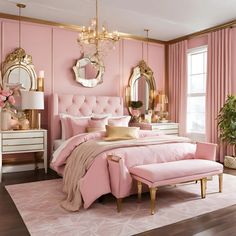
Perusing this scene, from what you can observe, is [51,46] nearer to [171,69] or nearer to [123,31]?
[123,31]

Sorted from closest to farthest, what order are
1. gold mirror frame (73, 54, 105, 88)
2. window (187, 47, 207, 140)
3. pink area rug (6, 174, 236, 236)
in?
pink area rug (6, 174, 236, 236), gold mirror frame (73, 54, 105, 88), window (187, 47, 207, 140)

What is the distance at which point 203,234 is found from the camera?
7.84 feet

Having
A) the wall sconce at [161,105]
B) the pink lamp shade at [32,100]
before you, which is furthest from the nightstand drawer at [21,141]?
the wall sconce at [161,105]

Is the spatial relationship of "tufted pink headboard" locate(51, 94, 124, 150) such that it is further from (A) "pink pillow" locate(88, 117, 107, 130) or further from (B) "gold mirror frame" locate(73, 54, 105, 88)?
(A) "pink pillow" locate(88, 117, 107, 130)

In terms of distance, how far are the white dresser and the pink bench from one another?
2.54 metres

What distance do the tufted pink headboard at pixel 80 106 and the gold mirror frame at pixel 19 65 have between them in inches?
22.2

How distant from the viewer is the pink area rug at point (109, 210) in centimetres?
252

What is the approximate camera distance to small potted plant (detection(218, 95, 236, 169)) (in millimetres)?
5000

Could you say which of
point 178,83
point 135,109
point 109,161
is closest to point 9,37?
point 135,109

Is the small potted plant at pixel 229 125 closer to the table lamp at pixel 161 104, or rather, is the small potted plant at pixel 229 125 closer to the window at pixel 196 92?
the window at pixel 196 92

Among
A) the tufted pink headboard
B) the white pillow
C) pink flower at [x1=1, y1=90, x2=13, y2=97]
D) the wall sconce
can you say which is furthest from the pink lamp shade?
→ the wall sconce

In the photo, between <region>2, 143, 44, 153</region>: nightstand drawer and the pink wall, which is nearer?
<region>2, 143, 44, 153</region>: nightstand drawer

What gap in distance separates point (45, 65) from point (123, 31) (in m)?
1.99

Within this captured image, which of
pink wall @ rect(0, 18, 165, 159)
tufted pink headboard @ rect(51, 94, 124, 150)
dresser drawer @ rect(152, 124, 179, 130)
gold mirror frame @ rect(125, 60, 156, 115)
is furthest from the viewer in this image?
gold mirror frame @ rect(125, 60, 156, 115)
